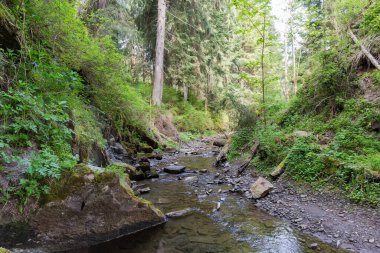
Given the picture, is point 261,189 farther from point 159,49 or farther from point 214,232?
point 159,49

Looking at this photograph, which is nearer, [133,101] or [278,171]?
[278,171]

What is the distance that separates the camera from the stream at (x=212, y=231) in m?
4.09

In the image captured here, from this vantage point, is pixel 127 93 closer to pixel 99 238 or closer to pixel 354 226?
pixel 99 238

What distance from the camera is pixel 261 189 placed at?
6320mm

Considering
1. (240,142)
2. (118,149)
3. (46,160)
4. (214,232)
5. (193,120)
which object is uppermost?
(193,120)

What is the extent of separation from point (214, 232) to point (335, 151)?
3781 mm

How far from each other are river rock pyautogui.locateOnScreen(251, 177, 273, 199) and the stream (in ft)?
0.87

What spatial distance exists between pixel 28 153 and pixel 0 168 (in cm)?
49

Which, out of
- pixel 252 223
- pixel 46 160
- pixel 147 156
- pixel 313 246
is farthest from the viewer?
pixel 147 156

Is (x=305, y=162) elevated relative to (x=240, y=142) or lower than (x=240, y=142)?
lower

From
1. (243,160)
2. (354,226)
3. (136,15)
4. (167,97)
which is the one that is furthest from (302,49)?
(354,226)

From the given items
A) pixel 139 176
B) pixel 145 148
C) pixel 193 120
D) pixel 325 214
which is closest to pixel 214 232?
pixel 325 214

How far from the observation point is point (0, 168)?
3621mm

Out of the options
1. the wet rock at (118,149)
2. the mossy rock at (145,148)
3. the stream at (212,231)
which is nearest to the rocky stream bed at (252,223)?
the stream at (212,231)
